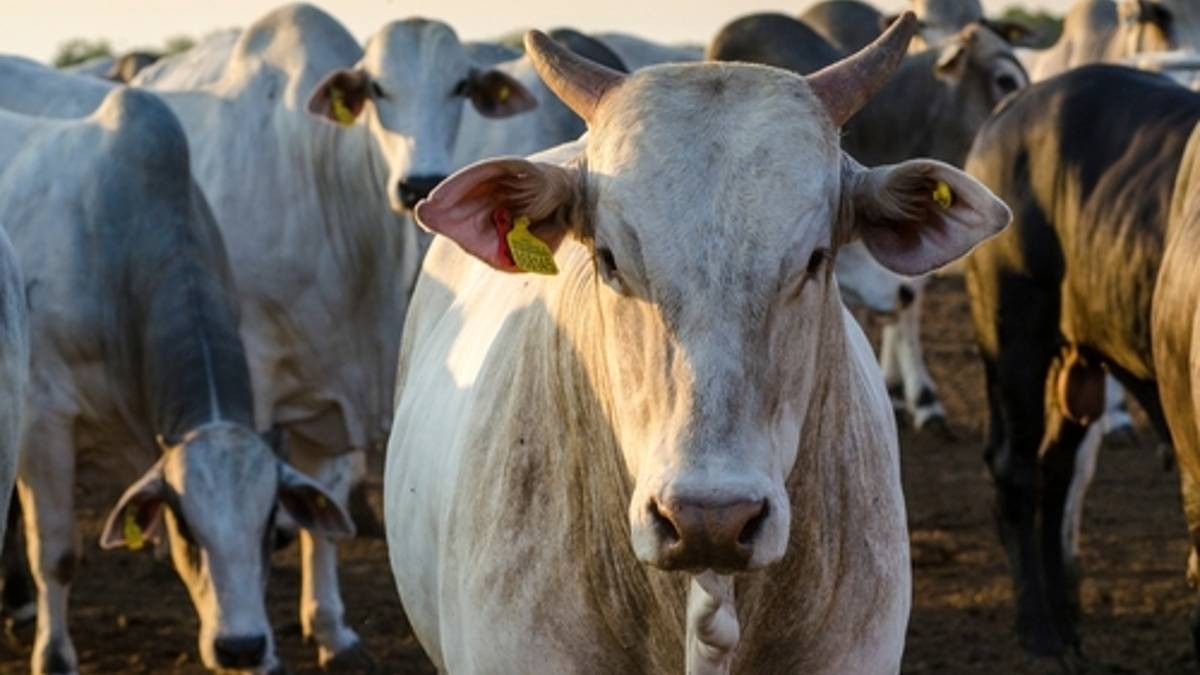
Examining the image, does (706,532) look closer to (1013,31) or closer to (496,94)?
(496,94)

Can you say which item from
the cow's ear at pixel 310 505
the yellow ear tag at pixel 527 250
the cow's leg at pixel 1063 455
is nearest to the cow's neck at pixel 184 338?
the cow's ear at pixel 310 505

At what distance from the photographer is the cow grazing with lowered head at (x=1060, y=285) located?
7.27 m

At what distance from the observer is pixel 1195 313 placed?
19.2ft

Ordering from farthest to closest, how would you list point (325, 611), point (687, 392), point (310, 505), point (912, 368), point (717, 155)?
point (912, 368) < point (325, 611) < point (310, 505) < point (717, 155) < point (687, 392)

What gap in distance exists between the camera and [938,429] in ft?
38.8

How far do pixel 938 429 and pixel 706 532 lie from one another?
332 inches

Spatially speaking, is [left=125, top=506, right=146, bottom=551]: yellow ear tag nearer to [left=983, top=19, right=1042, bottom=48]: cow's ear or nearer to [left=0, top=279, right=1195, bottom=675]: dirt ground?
[left=0, top=279, right=1195, bottom=675]: dirt ground

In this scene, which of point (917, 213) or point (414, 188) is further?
point (414, 188)

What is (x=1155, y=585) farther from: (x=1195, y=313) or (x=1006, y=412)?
(x=1195, y=313)

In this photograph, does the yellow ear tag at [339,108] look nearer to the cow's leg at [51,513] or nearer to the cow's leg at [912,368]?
the cow's leg at [51,513]

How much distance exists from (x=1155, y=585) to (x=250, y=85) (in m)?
3.84

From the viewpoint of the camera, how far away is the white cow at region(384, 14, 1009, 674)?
3658 millimetres

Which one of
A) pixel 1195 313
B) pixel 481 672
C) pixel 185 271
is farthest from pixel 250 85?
pixel 481 672

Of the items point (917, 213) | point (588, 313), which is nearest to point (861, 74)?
point (917, 213)
